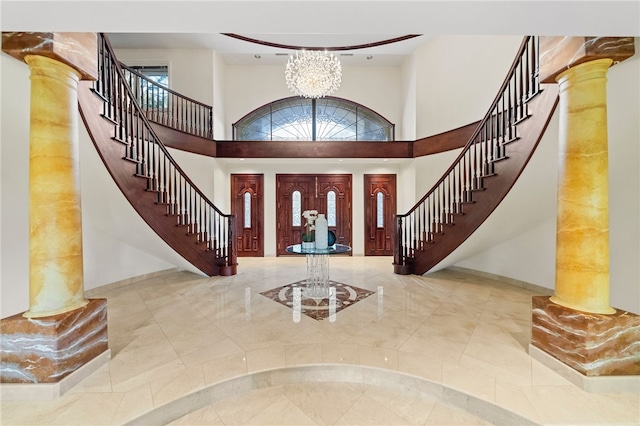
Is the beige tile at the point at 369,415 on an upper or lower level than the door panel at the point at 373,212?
lower

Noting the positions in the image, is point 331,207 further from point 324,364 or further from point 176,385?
point 176,385

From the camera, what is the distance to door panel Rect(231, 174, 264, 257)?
6.95 metres

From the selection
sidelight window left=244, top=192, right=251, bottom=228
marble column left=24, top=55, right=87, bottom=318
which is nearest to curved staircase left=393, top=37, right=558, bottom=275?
sidelight window left=244, top=192, right=251, bottom=228

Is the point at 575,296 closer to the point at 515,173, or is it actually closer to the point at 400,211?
the point at 515,173

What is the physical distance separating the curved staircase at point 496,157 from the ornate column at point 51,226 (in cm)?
418

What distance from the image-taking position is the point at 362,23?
157cm

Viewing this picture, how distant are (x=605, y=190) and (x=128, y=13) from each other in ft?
11.1

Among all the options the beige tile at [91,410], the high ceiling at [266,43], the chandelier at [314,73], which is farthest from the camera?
the high ceiling at [266,43]

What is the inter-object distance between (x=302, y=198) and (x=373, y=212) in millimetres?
1903

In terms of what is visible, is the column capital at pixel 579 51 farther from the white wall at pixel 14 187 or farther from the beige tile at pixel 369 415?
the white wall at pixel 14 187

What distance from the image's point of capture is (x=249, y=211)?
6.98m

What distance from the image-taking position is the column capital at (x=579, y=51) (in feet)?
6.34

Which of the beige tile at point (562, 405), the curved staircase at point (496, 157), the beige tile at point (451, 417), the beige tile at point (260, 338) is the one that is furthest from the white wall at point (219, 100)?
the beige tile at point (562, 405)

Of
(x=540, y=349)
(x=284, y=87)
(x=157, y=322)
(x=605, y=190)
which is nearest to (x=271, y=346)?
(x=157, y=322)
